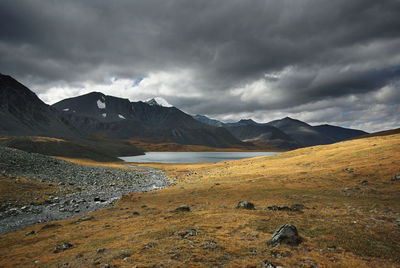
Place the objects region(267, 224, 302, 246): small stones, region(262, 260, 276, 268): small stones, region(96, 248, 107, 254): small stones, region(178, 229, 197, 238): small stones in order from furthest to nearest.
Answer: region(178, 229, 197, 238): small stones < region(96, 248, 107, 254): small stones < region(267, 224, 302, 246): small stones < region(262, 260, 276, 268): small stones

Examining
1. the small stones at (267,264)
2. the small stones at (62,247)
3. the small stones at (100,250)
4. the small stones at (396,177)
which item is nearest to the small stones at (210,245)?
the small stones at (267,264)

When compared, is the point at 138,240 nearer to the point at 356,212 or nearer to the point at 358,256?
the point at 358,256

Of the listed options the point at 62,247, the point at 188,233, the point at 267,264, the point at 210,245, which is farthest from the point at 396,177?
the point at 62,247

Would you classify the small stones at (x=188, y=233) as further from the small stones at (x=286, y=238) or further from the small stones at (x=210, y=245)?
the small stones at (x=286, y=238)

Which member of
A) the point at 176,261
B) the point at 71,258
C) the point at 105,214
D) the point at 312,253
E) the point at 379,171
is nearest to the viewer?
the point at 176,261

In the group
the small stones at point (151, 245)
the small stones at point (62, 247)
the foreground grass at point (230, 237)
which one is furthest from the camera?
the small stones at point (62, 247)

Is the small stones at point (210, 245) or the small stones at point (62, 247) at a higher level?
the small stones at point (210, 245)

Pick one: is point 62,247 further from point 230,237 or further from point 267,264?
point 267,264

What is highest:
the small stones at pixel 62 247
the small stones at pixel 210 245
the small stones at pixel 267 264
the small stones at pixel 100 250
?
the small stones at pixel 267 264

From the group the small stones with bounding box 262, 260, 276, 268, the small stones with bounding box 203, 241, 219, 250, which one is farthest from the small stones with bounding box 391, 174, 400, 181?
the small stones with bounding box 203, 241, 219, 250

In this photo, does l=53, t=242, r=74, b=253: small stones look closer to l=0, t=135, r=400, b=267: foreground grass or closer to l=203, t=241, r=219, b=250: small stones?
l=0, t=135, r=400, b=267: foreground grass

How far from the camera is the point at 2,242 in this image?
16.5 meters

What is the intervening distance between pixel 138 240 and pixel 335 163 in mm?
46689

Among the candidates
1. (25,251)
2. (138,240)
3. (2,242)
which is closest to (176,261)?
(138,240)
